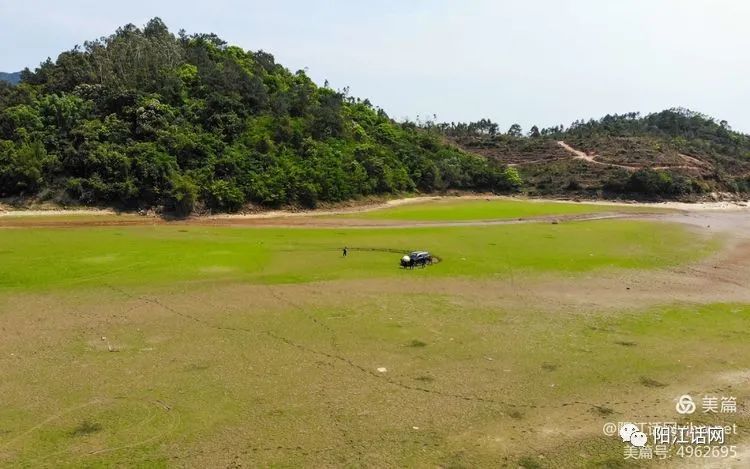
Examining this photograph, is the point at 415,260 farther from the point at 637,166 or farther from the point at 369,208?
the point at 637,166

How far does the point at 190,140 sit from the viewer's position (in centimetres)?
6397

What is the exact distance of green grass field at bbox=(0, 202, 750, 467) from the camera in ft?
38.7

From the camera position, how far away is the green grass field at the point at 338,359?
464 inches

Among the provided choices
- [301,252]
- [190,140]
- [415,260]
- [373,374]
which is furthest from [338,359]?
[190,140]

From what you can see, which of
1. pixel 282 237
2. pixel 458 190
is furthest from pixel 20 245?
pixel 458 190

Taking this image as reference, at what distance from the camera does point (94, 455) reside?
11133 millimetres

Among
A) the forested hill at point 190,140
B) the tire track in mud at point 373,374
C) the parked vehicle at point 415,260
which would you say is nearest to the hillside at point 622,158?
the forested hill at point 190,140

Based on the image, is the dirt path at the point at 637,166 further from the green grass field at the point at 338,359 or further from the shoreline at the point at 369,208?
the green grass field at the point at 338,359

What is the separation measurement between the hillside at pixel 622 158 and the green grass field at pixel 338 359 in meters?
58.8

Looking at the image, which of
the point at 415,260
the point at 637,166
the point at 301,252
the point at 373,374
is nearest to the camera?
the point at 373,374

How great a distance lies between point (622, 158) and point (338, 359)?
333 feet

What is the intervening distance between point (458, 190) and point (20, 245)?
2517 inches

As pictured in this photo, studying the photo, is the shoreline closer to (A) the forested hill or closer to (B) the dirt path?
(A) the forested hill

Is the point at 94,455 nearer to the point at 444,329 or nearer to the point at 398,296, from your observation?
the point at 444,329
